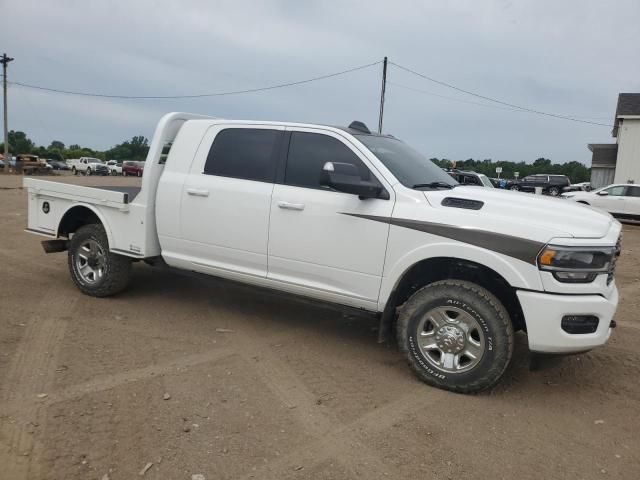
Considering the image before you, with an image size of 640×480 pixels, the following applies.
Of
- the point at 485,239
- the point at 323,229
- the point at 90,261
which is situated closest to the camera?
the point at 485,239

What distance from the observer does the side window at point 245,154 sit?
4824 mm

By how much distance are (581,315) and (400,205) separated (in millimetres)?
1460

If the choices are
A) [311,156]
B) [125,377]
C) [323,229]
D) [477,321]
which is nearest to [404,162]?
[311,156]

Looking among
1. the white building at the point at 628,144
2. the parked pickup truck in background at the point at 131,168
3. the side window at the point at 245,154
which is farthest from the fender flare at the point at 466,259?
the parked pickup truck in background at the point at 131,168

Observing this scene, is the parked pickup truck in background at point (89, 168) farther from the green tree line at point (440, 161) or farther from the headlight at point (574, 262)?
the headlight at point (574, 262)

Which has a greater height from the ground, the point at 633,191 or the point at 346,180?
the point at 633,191

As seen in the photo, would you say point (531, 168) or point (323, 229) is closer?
point (323, 229)

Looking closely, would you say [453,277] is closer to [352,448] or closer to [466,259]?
[466,259]

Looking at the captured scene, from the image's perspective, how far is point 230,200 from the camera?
4.85m

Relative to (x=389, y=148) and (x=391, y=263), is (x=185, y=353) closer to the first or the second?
(x=391, y=263)

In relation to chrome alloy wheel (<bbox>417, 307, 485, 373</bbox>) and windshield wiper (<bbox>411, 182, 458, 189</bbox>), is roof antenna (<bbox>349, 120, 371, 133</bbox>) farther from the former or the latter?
chrome alloy wheel (<bbox>417, 307, 485, 373</bbox>)

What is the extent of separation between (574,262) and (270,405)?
222cm

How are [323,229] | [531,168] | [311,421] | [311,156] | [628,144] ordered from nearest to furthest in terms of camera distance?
[311,421] → [323,229] → [311,156] → [628,144] → [531,168]

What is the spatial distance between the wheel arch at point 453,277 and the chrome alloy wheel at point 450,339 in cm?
30
